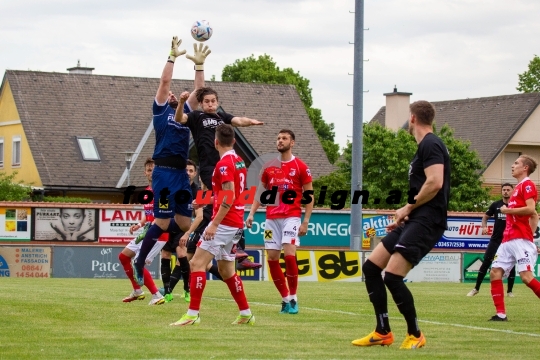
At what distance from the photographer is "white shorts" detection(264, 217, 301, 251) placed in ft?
46.0

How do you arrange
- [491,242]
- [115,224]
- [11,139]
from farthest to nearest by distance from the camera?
[11,139], [115,224], [491,242]

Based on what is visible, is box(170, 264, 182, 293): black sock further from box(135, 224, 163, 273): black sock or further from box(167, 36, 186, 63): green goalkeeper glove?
box(167, 36, 186, 63): green goalkeeper glove

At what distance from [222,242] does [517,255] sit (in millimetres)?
4468

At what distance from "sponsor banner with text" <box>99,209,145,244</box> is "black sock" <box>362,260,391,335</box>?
24.1m

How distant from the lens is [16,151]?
5350 centimetres

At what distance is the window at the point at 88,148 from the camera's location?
168ft

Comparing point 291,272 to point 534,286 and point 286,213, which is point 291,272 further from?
point 534,286

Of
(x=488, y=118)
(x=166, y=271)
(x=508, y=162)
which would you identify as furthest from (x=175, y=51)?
(x=488, y=118)

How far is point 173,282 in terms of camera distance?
49.9 ft

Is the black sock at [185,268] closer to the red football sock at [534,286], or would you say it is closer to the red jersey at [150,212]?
the red jersey at [150,212]

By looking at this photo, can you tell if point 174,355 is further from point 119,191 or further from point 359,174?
point 119,191

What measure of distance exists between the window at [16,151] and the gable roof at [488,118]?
19995mm

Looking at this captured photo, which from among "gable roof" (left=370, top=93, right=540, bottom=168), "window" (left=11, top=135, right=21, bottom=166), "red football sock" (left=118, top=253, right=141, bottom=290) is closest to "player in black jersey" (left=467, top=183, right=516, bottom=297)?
"red football sock" (left=118, top=253, right=141, bottom=290)

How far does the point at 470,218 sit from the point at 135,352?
28.1 m
